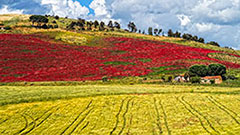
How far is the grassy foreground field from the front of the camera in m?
21.2

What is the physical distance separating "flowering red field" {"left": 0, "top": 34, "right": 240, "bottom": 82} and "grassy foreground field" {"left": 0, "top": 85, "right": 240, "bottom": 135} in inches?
1189

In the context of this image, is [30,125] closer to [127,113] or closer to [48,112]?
[48,112]

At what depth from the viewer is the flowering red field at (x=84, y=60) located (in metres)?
63.6

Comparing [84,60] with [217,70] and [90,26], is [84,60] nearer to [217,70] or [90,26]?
[217,70]

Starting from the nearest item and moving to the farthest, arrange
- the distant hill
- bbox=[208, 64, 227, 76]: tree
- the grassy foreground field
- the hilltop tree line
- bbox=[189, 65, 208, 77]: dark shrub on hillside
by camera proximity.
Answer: the grassy foreground field
the distant hill
bbox=[189, 65, 208, 77]: dark shrub on hillside
bbox=[208, 64, 227, 76]: tree
the hilltop tree line

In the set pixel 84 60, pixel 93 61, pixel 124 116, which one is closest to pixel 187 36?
pixel 93 61

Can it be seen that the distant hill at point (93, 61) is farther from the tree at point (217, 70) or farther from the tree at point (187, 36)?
the tree at point (187, 36)

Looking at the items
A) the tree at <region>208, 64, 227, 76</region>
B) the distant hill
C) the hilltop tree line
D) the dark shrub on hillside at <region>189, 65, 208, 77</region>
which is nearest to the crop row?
the distant hill

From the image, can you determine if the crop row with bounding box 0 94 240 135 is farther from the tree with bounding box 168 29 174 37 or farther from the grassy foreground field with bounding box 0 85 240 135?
the tree with bounding box 168 29 174 37

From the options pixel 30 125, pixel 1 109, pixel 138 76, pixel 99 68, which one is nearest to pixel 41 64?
pixel 99 68

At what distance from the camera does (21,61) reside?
234 feet

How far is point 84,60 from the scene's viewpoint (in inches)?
3031

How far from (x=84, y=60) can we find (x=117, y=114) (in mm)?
52953

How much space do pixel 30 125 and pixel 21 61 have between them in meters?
52.9
